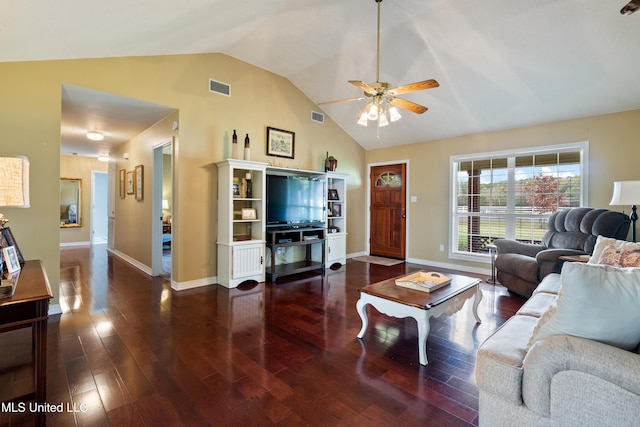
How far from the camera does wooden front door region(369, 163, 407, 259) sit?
6.31 metres

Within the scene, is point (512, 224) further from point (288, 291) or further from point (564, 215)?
point (288, 291)

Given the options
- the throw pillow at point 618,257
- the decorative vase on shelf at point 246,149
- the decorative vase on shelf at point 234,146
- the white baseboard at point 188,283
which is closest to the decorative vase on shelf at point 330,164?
the decorative vase on shelf at point 246,149

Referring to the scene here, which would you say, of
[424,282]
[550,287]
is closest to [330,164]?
[424,282]

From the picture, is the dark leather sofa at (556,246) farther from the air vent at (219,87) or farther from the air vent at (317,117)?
the air vent at (219,87)

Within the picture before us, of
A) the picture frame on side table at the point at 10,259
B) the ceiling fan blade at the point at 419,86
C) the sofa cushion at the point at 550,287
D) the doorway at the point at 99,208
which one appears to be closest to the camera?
the picture frame on side table at the point at 10,259

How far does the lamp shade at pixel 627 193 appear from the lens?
3257 millimetres

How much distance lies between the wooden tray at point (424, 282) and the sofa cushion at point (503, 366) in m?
1.00

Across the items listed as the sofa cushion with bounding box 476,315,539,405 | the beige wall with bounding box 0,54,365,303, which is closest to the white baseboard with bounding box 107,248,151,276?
the beige wall with bounding box 0,54,365,303

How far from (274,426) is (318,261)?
394 cm

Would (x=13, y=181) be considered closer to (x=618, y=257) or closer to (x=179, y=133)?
(x=179, y=133)

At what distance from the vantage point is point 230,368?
2.17 meters

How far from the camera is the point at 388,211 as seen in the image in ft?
21.5

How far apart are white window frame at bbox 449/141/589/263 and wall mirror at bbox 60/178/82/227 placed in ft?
30.5
